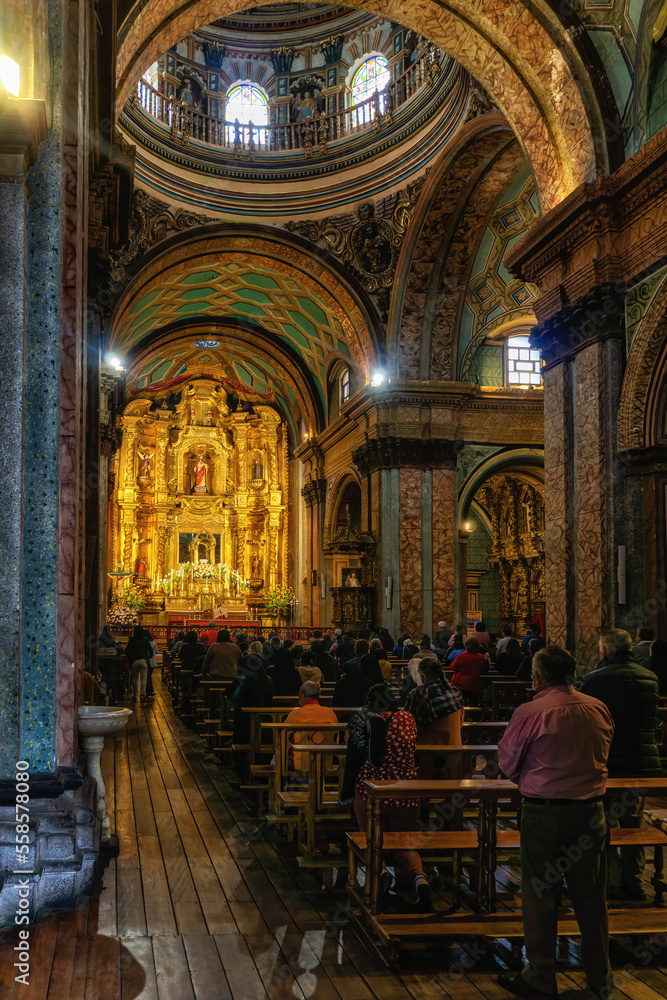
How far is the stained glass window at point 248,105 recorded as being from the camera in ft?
71.4

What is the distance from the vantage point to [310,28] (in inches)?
831

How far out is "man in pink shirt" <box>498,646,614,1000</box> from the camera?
367cm

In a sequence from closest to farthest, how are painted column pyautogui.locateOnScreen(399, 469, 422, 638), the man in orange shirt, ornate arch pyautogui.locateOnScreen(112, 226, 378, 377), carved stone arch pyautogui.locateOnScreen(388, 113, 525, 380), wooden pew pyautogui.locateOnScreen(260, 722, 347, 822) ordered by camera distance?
wooden pew pyautogui.locateOnScreen(260, 722, 347, 822) < the man in orange shirt < carved stone arch pyautogui.locateOnScreen(388, 113, 525, 380) < painted column pyautogui.locateOnScreen(399, 469, 422, 638) < ornate arch pyautogui.locateOnScreen(112, 226, 378, 377)

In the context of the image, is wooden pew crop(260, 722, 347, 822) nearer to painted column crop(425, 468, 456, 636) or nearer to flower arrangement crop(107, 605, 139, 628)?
painted column crop(425, 468, 456, 636)

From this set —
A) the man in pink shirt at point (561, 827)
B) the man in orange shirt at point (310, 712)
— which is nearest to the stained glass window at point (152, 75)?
the man in orange shirt at point (310, 712)

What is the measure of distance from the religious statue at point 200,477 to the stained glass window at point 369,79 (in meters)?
17.1

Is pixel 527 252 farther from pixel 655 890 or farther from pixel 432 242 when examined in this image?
pixel 655 890

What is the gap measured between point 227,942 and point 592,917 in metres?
1.81

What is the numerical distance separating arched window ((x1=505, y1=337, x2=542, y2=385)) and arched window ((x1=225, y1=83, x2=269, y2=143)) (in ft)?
27.1

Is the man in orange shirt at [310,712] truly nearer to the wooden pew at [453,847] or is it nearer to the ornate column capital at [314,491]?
the wooden pew at [453,847]

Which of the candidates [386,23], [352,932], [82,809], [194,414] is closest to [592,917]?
[352,932]

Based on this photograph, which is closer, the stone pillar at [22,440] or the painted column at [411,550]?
the stone pillar at [22,440]

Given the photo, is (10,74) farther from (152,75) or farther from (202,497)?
(202,497)

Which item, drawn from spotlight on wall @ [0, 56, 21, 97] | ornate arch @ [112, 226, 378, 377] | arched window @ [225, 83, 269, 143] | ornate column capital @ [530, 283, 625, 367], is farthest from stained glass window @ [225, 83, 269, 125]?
spotlight on wall @ [0, 56, 21, 97]
